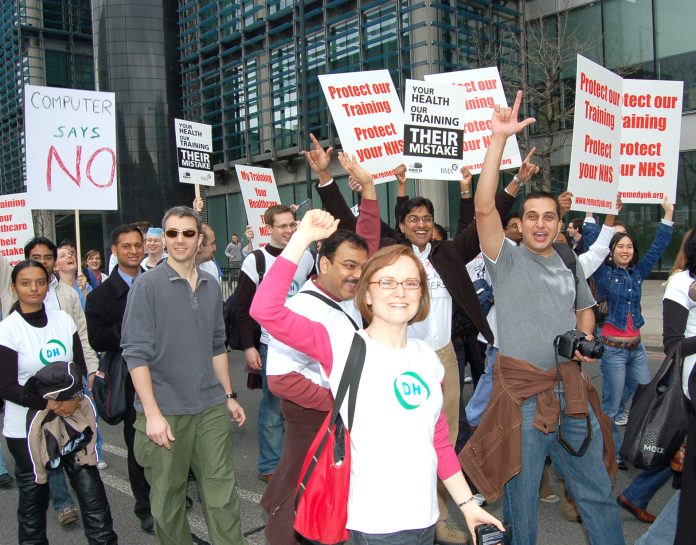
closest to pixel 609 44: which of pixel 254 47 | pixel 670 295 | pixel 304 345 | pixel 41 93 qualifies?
pixel 254 47

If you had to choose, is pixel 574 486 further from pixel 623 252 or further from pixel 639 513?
pixel 623 252

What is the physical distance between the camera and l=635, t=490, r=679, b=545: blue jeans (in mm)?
2883

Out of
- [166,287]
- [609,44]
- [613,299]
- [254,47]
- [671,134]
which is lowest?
[613,299]

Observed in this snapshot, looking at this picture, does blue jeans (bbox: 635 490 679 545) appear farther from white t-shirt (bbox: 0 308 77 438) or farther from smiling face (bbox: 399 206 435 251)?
white t-shirt (bbox: 0 308 77 438)

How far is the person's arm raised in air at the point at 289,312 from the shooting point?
2.48 meters

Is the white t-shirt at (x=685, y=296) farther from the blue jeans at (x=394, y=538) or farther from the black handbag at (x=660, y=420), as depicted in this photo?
the blue jeans at (x=394, y=538)

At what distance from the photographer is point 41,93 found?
6512mm

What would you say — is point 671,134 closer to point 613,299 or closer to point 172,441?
point 613,299

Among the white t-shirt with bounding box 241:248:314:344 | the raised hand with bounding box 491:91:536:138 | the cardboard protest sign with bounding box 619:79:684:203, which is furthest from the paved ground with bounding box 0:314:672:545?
the cardboard protest sign with bounding box 619:79:684:203

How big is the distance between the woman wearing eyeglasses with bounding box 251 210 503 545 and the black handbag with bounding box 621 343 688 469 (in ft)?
3.22

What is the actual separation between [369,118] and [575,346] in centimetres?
396

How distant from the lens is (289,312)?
253cm

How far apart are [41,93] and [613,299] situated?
226 inches

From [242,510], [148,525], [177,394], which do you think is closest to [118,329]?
[177,394]
